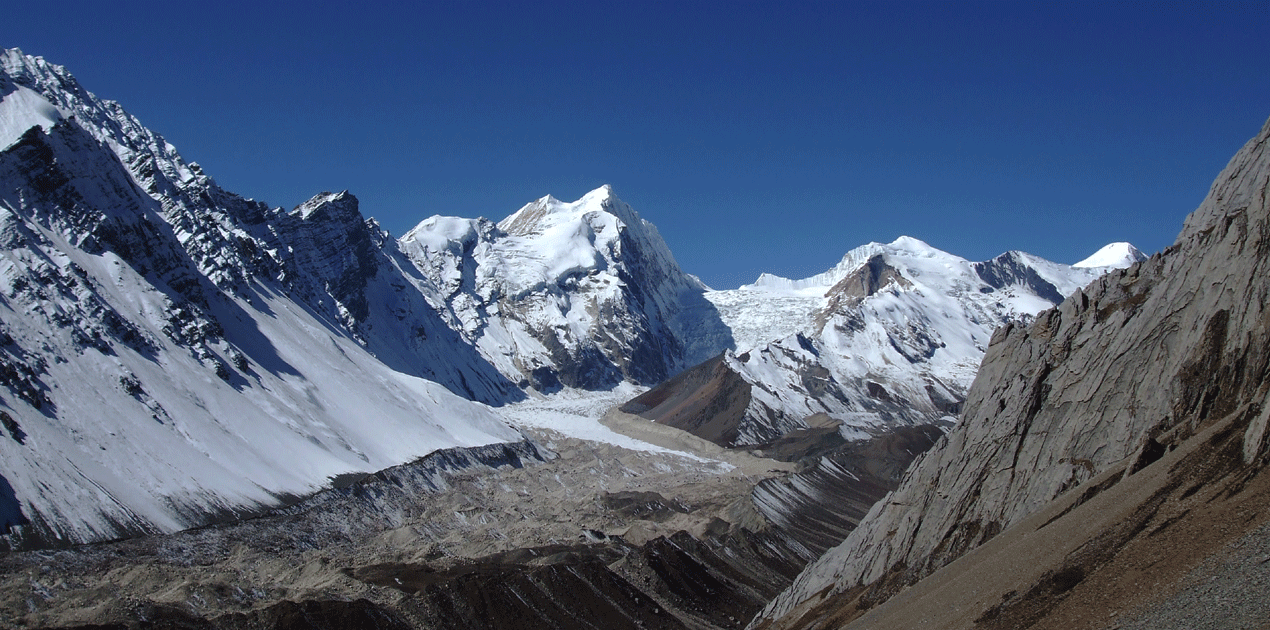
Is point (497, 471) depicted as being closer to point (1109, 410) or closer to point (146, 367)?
point (146, 367)

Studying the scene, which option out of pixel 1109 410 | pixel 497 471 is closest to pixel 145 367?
pixel 497 471

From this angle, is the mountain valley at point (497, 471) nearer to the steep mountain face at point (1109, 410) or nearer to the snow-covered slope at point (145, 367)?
the steep mountain face at point (1109, 410)

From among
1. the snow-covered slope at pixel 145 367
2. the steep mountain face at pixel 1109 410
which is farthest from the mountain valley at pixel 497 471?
the snow-covered slope at pixel 145 367

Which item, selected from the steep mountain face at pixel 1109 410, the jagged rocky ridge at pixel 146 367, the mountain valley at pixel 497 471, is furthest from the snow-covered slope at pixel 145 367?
the steep mountain face at pixel 1109 410

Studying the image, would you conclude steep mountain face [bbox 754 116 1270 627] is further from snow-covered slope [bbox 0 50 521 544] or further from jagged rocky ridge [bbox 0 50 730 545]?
snow-covered slope [bbox 0 50 521 544]

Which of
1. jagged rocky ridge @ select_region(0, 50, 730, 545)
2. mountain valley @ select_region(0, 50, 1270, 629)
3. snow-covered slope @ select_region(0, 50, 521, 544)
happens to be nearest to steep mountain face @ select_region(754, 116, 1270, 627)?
mountain valley @ select_region(0, 50, 1270, 629)

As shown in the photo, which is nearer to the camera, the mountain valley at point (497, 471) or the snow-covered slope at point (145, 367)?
the mountain valley at point (497, 471)
